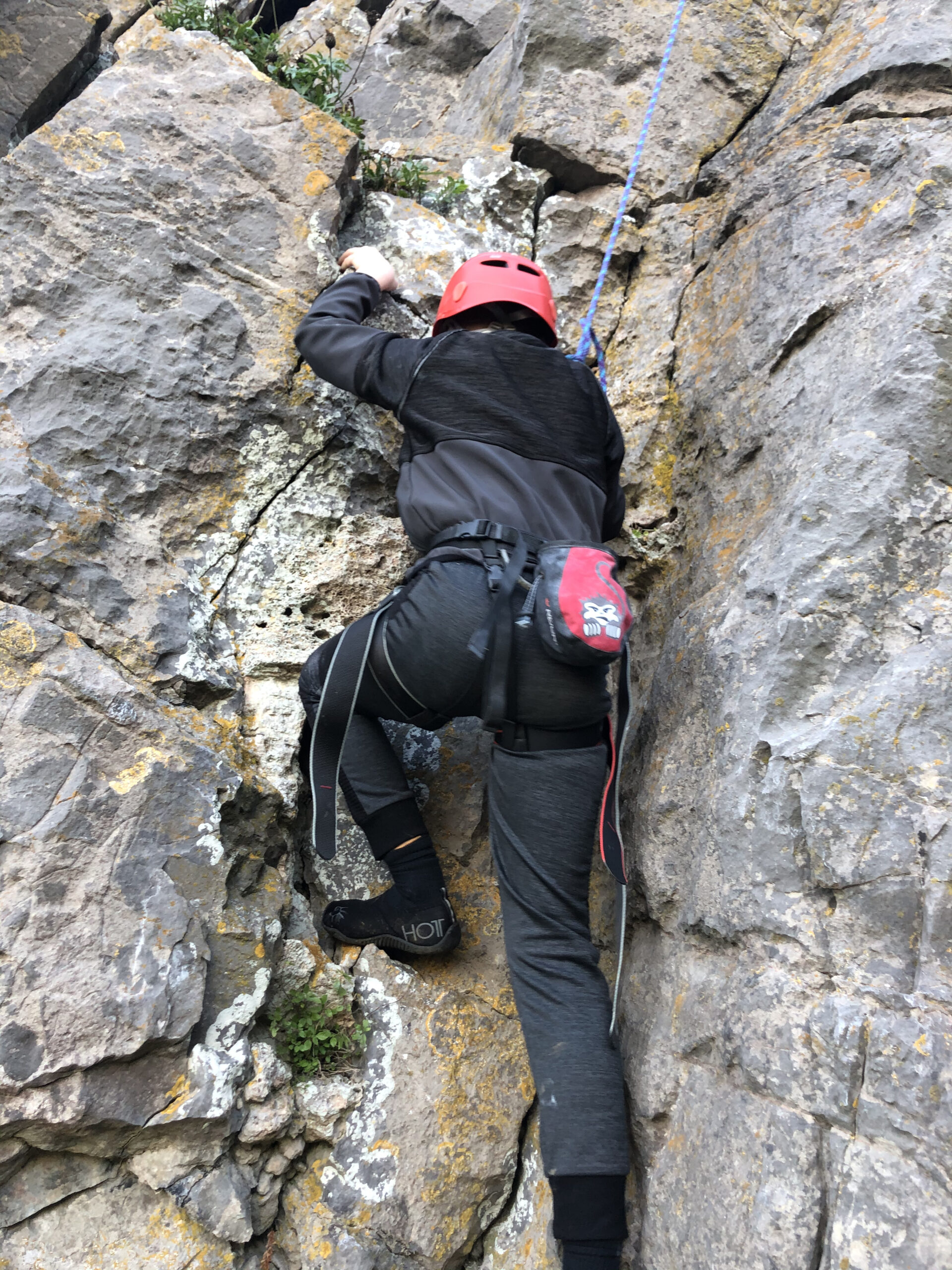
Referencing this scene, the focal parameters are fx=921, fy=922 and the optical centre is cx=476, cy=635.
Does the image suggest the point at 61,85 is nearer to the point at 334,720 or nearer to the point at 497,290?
the point at 497,290

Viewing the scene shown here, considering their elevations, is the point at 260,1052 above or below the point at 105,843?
below

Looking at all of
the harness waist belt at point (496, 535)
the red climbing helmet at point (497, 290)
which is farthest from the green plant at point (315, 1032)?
the red climbing helmet at point (497, 290)

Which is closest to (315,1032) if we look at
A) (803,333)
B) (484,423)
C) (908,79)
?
(484,423)

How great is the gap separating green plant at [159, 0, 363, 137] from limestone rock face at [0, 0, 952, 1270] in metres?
0.40

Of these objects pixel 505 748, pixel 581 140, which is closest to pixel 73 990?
pixel 505 748

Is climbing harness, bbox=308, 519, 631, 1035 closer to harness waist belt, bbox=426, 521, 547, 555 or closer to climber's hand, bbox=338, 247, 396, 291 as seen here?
harness waist belt, bbox=426, 521, 547, 555

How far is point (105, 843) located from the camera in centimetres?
276

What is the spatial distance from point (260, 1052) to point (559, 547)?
70.6 inches

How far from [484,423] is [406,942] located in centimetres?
178

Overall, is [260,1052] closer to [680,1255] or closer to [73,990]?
[73,990]

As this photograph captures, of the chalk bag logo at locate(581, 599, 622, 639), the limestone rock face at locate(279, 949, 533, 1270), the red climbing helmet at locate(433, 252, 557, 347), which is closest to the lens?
the chalk bag logo at locate(581, 599, 622, 639)

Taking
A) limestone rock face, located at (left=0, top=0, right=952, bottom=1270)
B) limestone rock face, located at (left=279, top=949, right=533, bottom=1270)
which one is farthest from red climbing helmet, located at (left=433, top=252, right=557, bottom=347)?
limestone rock face, located at (left=279, top=949, right=533, bottom=1270)

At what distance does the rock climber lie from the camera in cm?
263

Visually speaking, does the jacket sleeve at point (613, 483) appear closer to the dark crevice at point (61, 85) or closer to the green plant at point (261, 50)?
the green plant at point (261, 50)
